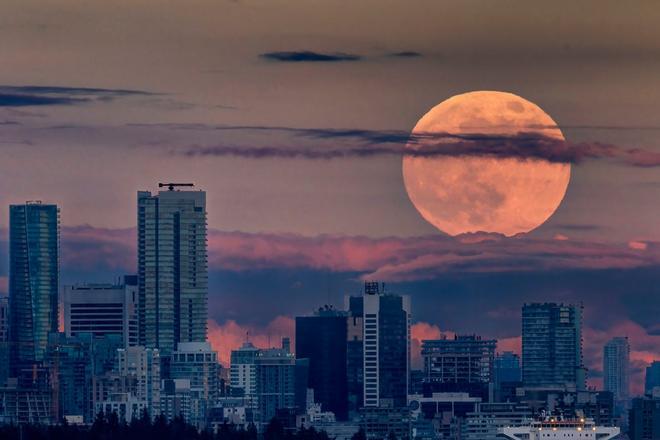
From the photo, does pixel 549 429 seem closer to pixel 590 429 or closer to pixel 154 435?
pixel 590 429

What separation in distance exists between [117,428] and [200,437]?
7.04m

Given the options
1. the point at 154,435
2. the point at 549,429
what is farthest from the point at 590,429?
the point at 154,435

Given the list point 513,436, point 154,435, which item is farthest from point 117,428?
point 513,436

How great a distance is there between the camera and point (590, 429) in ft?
550

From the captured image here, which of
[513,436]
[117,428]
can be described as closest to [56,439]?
[117,428]

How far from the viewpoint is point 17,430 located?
19838 cm

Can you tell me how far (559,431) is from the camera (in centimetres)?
16450

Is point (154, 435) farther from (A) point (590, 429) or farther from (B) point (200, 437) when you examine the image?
(A) point (590, 429)

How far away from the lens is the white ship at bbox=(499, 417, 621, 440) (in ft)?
539

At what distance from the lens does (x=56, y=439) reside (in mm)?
193625

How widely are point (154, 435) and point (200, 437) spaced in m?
5.23

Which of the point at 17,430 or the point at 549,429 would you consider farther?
the point at 17,430

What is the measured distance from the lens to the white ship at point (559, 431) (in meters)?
164

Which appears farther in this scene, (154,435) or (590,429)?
(154,435)
